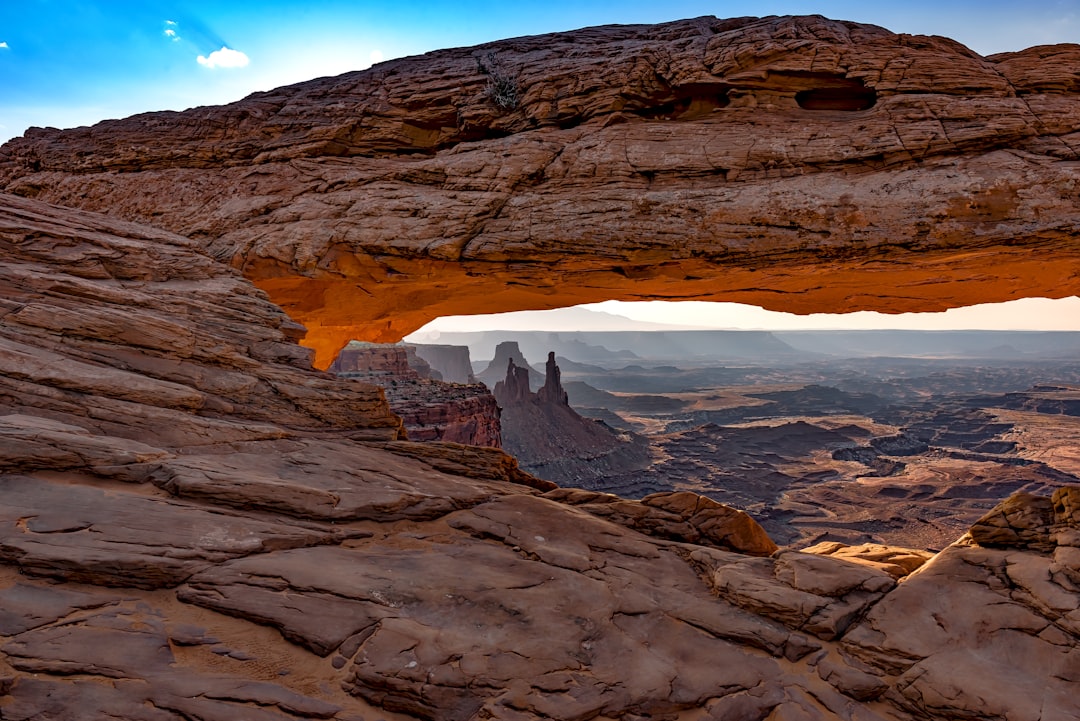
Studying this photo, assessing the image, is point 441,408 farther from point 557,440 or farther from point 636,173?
point 636,173

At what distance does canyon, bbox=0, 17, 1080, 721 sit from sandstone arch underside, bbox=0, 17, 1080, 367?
81mm

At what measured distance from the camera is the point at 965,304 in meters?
14.2

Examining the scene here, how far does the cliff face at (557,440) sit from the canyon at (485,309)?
42310 mm

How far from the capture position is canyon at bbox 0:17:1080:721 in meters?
5.05

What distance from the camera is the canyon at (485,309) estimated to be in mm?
5047

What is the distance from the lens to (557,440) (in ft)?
209

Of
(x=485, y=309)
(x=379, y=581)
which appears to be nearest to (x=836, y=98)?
(x=485, y=309)

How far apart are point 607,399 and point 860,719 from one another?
12845 centimetres

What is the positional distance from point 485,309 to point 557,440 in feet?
157

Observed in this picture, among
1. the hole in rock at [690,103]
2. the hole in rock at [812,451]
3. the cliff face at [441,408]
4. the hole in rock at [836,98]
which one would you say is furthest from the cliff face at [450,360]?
the hole in rock at [836,98]

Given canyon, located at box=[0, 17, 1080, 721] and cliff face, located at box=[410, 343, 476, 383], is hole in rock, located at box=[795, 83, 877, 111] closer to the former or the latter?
canyon, located at box=[0, 17, 1080, 721]

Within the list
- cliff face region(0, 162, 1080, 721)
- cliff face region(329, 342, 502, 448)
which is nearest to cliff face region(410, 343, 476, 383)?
cliff face region(329, 342, 502, 448)

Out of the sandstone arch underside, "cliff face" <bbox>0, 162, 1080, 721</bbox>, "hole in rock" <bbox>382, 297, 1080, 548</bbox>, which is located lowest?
"hole in rock" <bbox>382, 297, 1080, 548</bbox>

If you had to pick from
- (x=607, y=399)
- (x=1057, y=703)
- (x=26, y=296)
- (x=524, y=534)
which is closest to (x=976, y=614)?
(x=1057, y=703)
